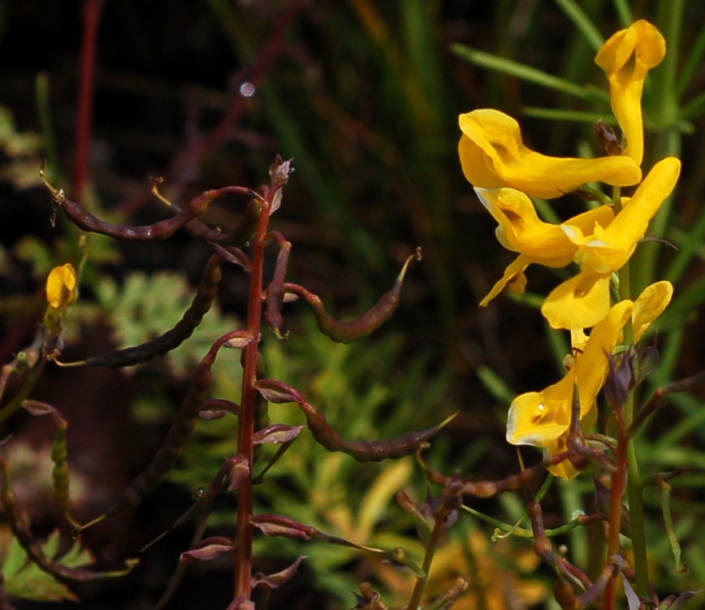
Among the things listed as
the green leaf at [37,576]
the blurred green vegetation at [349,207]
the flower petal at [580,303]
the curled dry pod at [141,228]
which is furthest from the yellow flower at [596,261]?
the blurred green vegetation at [349,207]

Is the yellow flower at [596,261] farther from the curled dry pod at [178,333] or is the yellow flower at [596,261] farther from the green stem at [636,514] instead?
the curled dry pod at [178,333]

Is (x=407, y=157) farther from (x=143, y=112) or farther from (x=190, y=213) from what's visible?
(x=190, y=213)

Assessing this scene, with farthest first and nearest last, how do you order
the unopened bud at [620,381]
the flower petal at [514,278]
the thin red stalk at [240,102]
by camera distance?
the thin red stalk at [240,102]
the flower petal at [514,278]
the unopened bud at [620,381]

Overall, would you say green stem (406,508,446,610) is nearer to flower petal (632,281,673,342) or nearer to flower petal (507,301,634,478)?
flower petal (507,301,634,478)

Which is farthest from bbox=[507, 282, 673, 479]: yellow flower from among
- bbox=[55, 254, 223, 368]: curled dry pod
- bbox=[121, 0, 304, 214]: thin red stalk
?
bbox=[121, 0, 304, 214]: thin red stalk

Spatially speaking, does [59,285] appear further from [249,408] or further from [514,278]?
[514,278]

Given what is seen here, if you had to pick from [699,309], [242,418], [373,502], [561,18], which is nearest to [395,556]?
[242,418]

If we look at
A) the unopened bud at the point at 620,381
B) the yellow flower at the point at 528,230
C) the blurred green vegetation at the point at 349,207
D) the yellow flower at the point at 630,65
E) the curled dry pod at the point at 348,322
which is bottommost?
the blurred green vegetation at the point at 349,207
